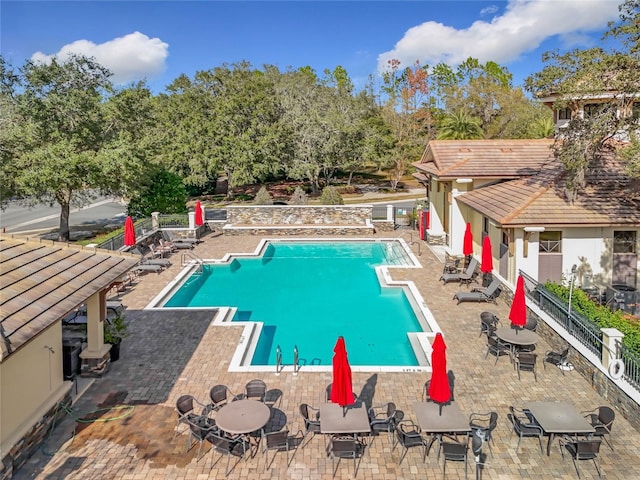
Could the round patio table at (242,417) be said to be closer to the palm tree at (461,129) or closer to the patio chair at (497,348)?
the patio chair at (497,348)

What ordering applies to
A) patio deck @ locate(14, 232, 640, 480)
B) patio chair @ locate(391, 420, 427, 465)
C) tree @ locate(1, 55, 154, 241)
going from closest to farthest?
1. patio deck @ locate(14, 232, 640, 480)
2. patio chair @ locate(391, 420, 427, 465)
3. tree @ locate(1, 55, 154, 241)

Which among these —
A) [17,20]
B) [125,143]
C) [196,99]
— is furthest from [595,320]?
[196,99]

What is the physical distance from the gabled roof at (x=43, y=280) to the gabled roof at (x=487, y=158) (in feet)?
52.7

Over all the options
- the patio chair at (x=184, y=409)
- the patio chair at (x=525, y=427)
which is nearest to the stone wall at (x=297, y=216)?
the patio chair at (x=184, y=409)

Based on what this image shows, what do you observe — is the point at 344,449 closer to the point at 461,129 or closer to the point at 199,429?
the point at 199,429

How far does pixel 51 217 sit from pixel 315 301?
34.0m

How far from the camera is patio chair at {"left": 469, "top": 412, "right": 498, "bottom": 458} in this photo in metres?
9.09

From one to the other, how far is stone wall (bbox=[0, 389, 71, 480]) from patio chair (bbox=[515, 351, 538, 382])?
416 inches

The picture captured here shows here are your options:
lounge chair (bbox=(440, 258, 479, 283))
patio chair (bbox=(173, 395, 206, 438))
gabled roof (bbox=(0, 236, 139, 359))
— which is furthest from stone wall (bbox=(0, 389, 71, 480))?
lounge chair (bbox=(440, 258, 479, 283))

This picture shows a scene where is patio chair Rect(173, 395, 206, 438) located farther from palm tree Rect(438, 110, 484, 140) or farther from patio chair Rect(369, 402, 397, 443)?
palm tree Rect(438, 110, 484, 140)

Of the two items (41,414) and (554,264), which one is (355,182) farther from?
(41,414)

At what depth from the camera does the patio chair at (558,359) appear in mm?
12312

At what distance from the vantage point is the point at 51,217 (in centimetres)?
4375

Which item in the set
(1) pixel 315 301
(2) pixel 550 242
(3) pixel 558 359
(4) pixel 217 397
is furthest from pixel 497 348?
(1) pixel 315 301
